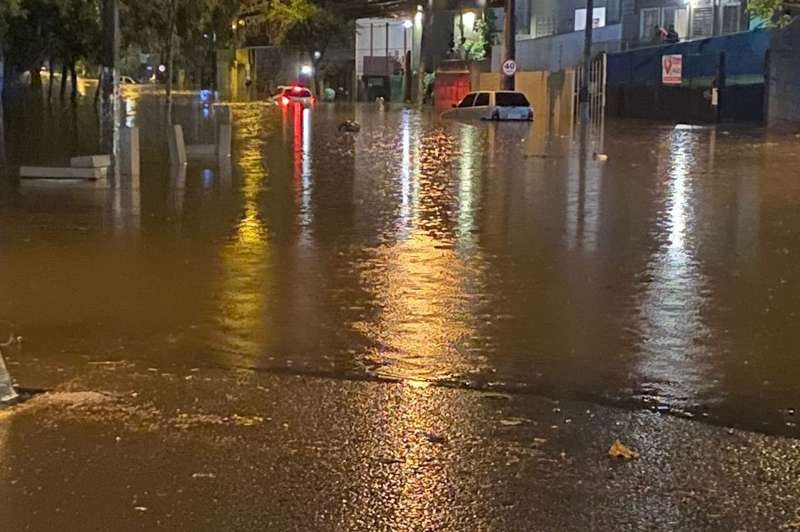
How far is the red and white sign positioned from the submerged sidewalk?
147ft

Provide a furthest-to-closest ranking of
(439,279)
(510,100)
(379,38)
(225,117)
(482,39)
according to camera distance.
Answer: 1. (379,38)
2. (482,39)
3. (510,100)
4. (225,117)
5. (439,279)

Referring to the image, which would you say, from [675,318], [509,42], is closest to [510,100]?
[509,42]

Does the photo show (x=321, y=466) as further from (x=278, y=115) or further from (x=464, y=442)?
(x=278, y=115)

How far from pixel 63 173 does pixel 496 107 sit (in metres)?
30.7

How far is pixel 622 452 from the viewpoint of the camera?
5805 millimetres

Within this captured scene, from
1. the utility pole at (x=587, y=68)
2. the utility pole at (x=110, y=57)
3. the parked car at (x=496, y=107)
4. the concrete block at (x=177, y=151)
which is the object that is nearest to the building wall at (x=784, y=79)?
the utility pole at (x=587, y=68)

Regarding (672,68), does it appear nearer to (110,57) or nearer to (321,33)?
(110,57)

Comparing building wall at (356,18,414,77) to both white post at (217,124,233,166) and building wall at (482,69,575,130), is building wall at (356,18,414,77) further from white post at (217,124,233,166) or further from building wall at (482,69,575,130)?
white post at (217,124,233,166)

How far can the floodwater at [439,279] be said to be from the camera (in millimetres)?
7816

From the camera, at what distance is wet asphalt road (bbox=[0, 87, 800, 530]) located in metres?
5.24

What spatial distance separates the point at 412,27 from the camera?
84438mm

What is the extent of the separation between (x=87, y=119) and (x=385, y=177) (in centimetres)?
2679

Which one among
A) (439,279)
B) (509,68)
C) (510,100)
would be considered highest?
(509,68)

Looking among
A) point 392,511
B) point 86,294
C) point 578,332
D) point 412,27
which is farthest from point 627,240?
point 412,27
